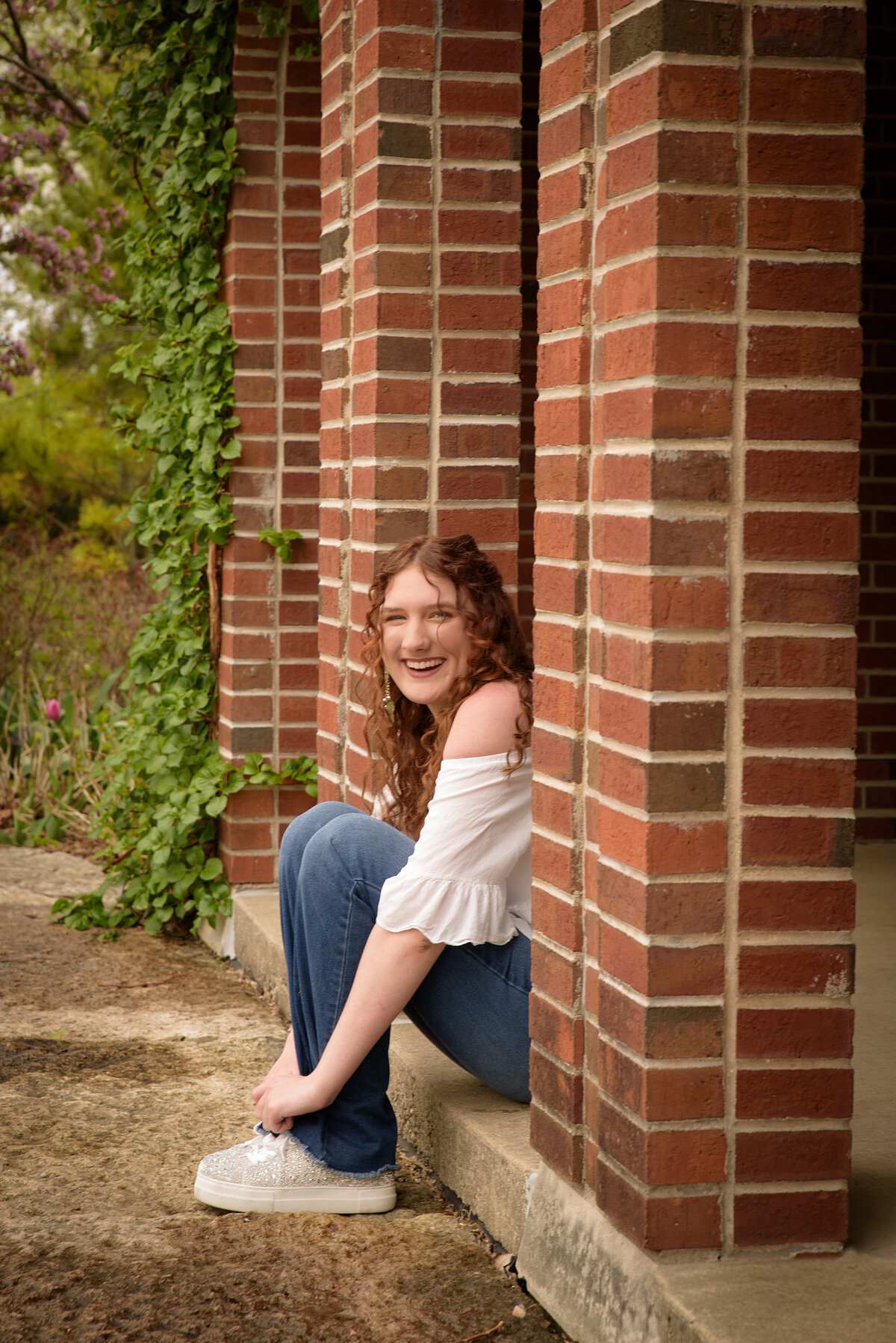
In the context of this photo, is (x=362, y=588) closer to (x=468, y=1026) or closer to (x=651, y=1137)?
(x=468, y=1026)

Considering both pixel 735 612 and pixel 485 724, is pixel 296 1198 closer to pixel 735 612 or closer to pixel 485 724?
pixel 485 724

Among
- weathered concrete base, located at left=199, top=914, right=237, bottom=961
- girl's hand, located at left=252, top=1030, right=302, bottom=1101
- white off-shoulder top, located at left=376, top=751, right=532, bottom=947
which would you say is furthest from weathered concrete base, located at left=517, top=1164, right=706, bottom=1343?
weathered concrete base, located at left=199, top=914, right=237, bottom=961

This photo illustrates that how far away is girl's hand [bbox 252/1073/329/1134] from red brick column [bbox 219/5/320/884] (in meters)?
1.94

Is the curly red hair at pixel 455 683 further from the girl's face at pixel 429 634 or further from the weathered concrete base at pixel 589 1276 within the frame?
the weathered concrete base at pixel 589 1276

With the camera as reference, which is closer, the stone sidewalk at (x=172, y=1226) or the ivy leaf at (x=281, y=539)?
the stone sidewalk at (x=172, y=1226)

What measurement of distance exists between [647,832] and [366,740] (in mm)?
1272

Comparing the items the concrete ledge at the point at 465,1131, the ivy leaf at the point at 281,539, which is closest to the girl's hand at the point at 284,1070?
the concrete ledge at the point at 465,1131

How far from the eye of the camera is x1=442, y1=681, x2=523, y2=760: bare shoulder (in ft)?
8.72

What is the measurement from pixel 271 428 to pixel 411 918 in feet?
8.03

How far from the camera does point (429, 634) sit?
9.27 feet

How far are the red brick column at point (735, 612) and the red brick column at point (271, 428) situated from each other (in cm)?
260

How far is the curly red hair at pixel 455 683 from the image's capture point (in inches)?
110

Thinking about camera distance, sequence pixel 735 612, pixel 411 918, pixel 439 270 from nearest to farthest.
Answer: pixel 735 612
pixel 411 918
pixel 439 270

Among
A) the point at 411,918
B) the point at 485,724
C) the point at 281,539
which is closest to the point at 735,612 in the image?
the point at 485,724
